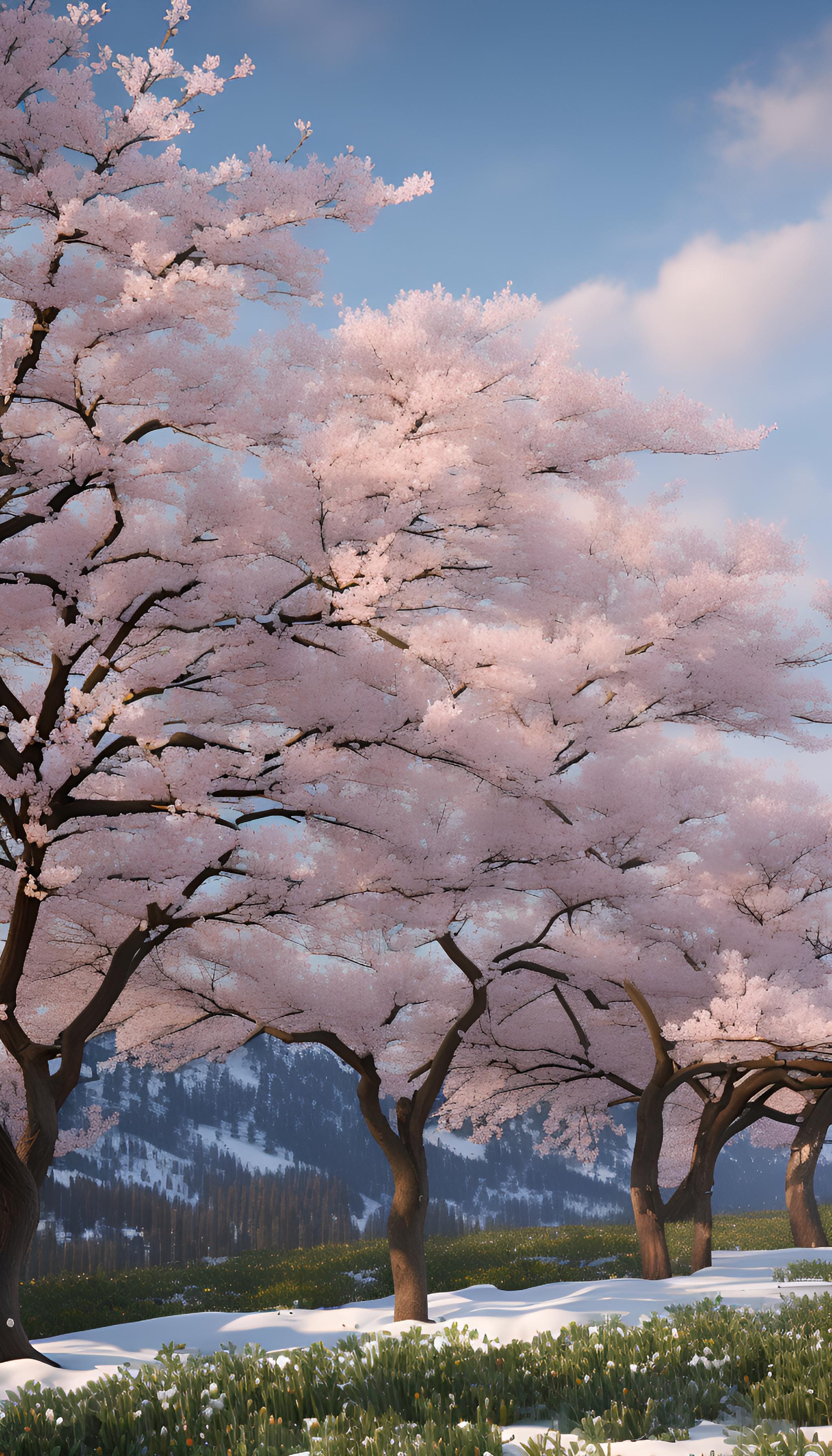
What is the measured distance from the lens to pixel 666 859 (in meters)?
17.7

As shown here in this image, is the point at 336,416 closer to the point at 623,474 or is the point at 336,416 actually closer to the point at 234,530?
the point at 234,530

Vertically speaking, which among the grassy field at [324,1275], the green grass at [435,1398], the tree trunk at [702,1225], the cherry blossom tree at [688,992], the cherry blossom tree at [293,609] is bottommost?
the grassy field at [324,1275]

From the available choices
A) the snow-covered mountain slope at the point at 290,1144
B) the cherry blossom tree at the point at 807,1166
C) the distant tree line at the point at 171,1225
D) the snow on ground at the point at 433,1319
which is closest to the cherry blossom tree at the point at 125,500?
the snow on ground at the point at 433,1319

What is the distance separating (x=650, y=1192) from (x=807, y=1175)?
7.15m

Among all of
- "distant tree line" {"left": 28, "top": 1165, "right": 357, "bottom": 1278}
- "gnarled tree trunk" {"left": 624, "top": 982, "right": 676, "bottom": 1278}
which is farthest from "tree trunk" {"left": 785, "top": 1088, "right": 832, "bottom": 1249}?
"distant tree line" {"left": 28, "top": 1165, "right": 357, "bottom": 1278}

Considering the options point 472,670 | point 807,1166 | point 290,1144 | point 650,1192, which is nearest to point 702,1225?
point 650,1192

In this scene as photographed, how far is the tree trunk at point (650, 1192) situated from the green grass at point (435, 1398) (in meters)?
9.82

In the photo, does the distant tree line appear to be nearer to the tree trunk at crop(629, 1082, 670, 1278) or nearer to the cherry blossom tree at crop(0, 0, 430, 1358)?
the tree trunk at crop(629, 1082, 670, 1278)

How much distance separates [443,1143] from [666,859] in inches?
5124

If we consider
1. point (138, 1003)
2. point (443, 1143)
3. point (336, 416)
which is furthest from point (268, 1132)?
point (336, 416)

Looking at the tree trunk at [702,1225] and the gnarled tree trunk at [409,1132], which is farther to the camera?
the tree trunk at [702,1225]

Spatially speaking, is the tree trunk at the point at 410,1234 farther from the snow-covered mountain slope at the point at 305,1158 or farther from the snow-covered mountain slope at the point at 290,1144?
the snow-covered mountain slope at the point at 290,1144

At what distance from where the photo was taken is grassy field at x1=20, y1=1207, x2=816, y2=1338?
760 inches

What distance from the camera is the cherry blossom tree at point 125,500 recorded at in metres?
9.28
